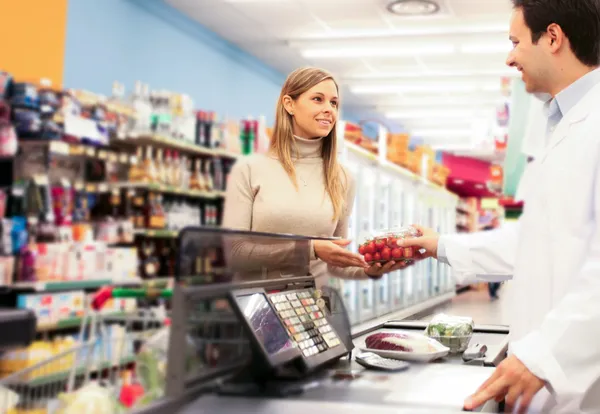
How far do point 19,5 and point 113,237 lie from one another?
7.05 ft

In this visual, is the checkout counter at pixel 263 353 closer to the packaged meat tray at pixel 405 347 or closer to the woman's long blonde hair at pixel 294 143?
the packaged meat tray at pixel 405 347

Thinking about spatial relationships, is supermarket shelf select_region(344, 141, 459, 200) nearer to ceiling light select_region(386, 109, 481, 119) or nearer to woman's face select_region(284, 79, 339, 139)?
ceiling light select_region(386, 109, 481, 119)

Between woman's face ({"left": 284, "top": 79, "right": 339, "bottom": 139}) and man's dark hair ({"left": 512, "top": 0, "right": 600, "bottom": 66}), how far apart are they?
0.94 metres

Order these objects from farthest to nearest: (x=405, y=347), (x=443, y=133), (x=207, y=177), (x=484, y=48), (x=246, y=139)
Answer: (x=443, y=133) < (x=484, y=48) < (x=246, y=139) < (x=207, y=177) < (x=405, y=347)

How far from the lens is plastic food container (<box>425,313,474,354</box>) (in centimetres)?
188

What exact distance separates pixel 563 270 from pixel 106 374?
0.97 metres

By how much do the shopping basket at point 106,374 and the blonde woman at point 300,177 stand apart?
0.83m

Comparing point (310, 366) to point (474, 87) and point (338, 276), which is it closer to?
point (338, 276)

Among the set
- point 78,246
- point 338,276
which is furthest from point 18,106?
point 338,276

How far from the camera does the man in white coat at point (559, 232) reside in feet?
4.31

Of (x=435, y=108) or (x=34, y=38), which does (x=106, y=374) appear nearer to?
(x=34, y=38)

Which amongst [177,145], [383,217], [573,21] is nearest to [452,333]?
[573,21]

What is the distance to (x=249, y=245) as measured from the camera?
146cm

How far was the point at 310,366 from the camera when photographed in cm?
139
